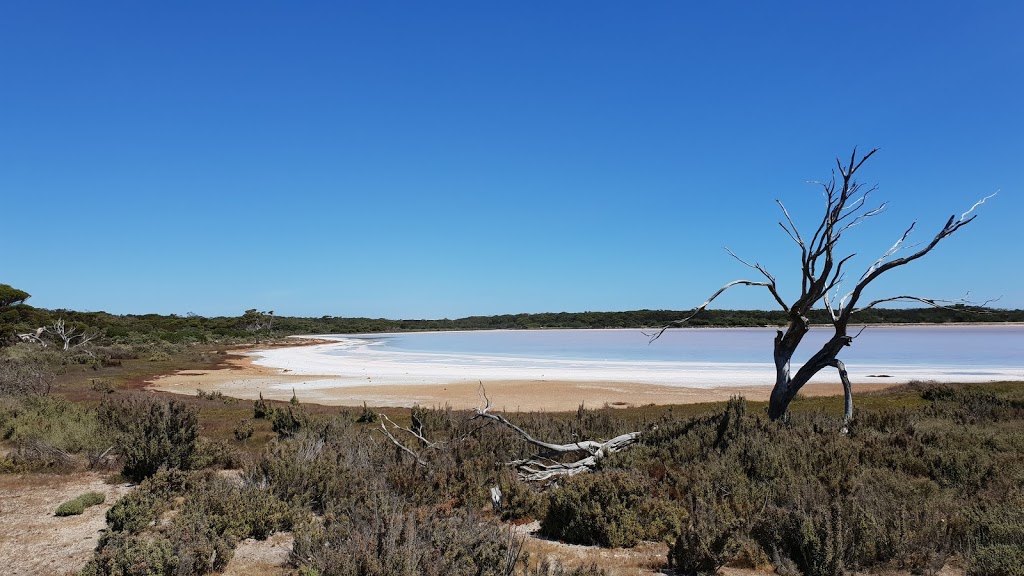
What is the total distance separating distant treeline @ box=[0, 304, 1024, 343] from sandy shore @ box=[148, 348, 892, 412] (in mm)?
27864

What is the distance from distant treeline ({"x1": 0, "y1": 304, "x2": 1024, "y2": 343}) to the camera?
205 ft

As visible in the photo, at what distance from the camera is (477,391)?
82.7ft

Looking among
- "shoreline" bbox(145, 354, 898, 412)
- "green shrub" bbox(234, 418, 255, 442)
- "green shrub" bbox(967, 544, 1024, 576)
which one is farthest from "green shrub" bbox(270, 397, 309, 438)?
"green shrub" bbox(967, 544, 1024, 576)

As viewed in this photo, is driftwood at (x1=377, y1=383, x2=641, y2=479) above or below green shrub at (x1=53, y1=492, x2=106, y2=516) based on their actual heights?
above

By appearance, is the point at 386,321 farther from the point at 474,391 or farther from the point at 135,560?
the point at 135,560

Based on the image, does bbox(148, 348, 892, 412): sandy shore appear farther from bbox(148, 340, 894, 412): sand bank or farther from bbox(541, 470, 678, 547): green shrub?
bbox(541, 470, 678, 547): green shrub

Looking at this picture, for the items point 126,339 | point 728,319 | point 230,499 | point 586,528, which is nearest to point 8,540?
point 230,499

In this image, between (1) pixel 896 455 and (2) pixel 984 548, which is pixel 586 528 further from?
(1) pixel 896 455

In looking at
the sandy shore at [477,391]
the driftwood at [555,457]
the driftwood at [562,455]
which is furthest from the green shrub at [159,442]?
the sandy shore at [477,391]

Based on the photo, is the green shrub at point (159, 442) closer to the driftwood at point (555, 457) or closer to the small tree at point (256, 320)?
the driftwood at point (555, 457)

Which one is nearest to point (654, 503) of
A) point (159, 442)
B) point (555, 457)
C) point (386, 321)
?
point (555, 457)

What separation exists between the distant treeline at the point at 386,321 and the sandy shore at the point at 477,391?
1097 inches

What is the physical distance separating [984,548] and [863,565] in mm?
942

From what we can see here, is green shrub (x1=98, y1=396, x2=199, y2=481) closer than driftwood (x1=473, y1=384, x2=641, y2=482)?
No
